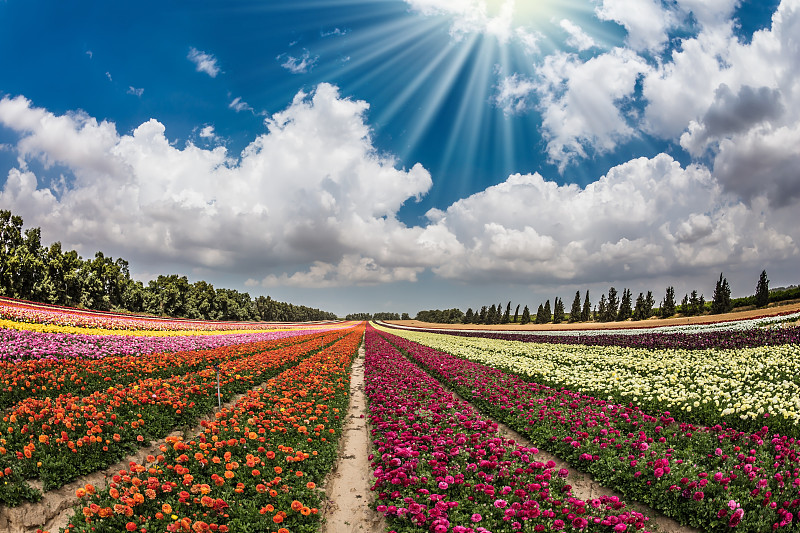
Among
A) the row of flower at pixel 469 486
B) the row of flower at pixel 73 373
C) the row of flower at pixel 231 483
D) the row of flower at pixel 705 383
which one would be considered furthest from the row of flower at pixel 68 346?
the row of flower at pixel 705 383

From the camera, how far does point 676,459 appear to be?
6.10 metres

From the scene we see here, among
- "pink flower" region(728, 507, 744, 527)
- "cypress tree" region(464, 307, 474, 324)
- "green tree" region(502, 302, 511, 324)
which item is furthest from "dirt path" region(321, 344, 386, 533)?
"cypress tree" region(464, 307, 474, 324)

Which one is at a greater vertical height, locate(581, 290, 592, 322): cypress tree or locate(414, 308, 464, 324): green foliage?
locate(581, 290, 592, 322): cypress tree

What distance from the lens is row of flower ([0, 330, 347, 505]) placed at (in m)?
5.52

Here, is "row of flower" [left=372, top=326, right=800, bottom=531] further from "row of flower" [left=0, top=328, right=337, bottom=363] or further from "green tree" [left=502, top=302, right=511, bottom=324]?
"green tree" [left=502, top=302, right=511, bottom=324]

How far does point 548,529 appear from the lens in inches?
176

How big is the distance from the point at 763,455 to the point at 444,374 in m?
9.85

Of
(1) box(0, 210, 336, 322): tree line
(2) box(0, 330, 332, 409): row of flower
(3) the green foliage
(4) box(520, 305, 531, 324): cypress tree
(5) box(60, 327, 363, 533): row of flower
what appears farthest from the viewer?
(3) the green foliage

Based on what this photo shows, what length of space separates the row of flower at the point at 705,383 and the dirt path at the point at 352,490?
22.6ft

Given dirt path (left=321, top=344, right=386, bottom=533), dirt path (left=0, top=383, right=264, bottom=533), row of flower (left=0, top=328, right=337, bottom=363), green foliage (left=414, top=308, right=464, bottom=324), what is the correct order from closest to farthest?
dirt path (left=0, top=383, right=264, bottom=533)
dirt path (left=321, top=344, right=386, bottom=533)
row of flower (left=0, top=328, right=337, bottom=363)
green foliage (left=414, top=308, right=464, bottom=324)

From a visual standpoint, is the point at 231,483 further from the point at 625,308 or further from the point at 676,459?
the point at 625,308

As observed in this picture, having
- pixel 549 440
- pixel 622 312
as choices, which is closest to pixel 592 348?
pixel 549 440

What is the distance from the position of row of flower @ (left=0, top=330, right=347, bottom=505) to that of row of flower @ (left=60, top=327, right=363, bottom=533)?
0.71m

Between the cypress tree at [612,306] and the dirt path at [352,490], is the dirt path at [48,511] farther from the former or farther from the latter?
the cypress tree at [612,306]
